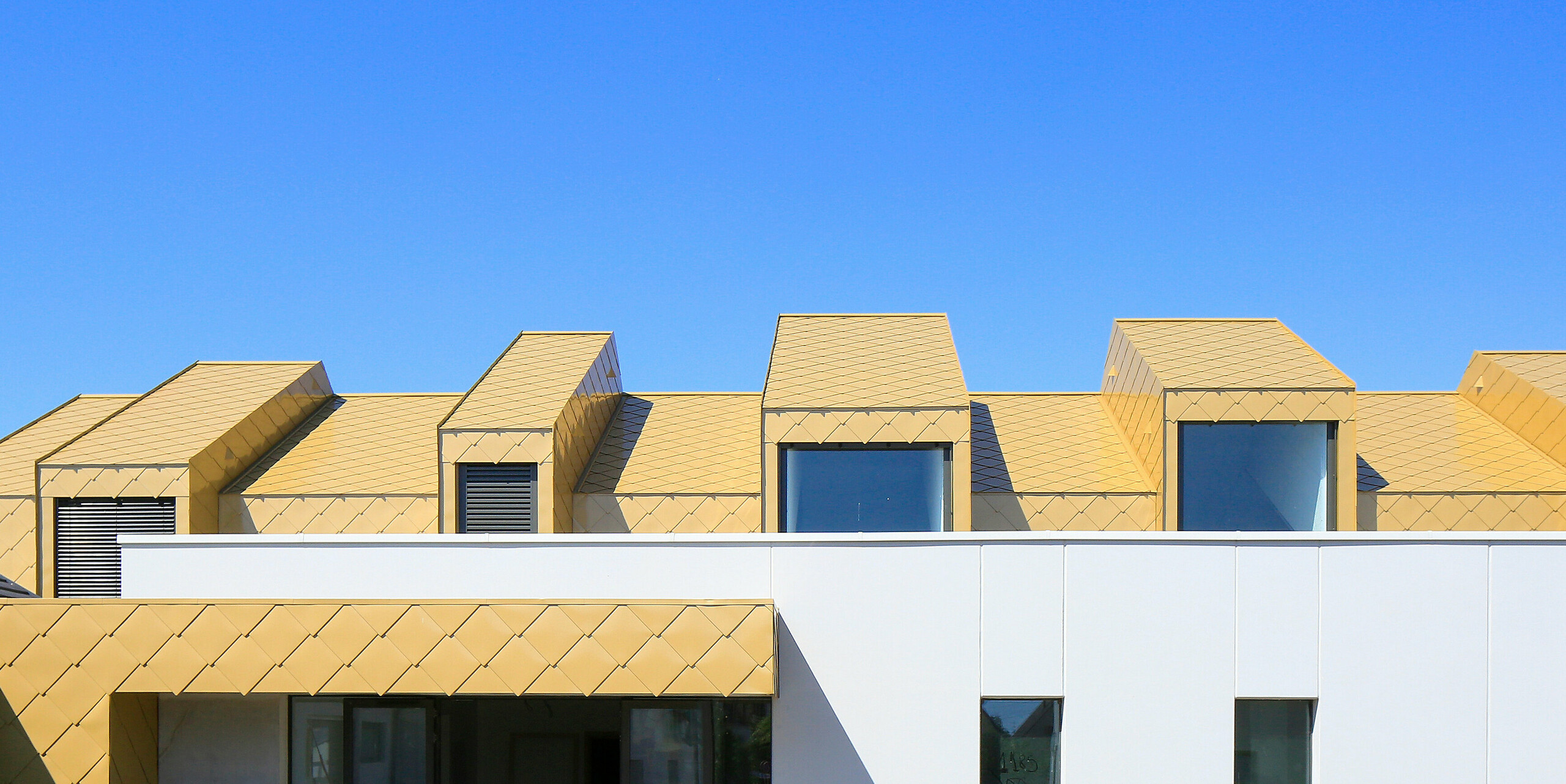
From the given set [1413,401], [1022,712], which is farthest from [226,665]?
[1413,401]

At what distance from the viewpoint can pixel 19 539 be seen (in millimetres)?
15891

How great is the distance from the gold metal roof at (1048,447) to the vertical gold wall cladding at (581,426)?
6.08 metres

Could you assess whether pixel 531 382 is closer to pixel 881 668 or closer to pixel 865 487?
pixel 865 487

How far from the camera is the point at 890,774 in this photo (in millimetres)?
11703

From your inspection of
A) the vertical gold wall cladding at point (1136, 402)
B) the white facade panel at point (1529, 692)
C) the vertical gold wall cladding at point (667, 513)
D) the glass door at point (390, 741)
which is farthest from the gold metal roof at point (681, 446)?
the white facade panel at point (1529, 692)

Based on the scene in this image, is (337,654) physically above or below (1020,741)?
above

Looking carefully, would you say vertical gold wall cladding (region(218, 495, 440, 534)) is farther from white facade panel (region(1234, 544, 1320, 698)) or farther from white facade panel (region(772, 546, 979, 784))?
white facade panel (region(1234, 544, 1320, 698))

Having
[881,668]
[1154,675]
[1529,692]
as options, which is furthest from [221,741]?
[1529,692]

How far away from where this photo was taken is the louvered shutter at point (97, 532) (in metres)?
15.6

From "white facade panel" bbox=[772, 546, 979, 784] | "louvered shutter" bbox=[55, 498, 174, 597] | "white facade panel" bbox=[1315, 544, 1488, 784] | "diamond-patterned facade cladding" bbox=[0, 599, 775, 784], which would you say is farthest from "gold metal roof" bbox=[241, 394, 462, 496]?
"white facade panel" bbox=[1315, 544, 1488, 784]

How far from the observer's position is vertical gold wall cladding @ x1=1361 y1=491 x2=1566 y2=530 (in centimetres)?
1622

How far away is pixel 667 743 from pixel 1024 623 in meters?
4.16

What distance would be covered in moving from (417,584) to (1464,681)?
11.3 m

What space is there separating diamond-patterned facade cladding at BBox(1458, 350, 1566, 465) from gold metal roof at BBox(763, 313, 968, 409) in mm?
9418
